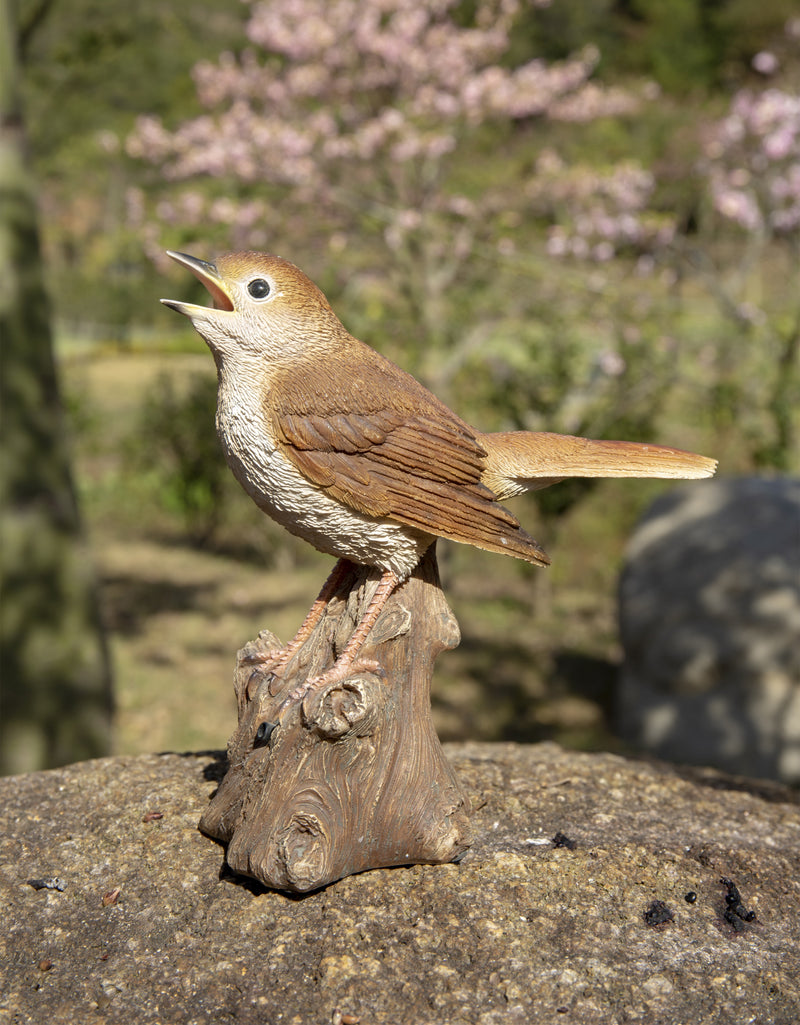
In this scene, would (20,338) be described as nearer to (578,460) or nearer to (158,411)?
(578,460)

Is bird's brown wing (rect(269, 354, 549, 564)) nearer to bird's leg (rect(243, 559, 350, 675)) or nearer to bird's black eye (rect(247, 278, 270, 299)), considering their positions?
bird's black eye (rect(247, 278, 270, 299))

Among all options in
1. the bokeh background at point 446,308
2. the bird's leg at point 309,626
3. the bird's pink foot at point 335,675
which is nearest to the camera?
the bird's pink foot at point 335,675

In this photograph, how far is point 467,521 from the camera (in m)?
2.83

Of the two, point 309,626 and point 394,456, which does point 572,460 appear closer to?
point 394,456

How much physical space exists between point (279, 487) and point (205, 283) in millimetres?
614

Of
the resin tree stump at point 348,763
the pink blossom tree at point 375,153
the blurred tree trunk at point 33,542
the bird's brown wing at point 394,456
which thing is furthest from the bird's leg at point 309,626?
the pink blossom tree at point 375,153

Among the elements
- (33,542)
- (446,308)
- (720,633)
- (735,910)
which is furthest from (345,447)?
(446,308)

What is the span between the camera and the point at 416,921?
9.10ft

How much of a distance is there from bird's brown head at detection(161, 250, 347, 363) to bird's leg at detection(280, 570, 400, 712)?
2.50ft

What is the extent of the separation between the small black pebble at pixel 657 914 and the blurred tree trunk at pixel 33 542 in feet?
12.1

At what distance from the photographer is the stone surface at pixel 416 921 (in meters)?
2.47

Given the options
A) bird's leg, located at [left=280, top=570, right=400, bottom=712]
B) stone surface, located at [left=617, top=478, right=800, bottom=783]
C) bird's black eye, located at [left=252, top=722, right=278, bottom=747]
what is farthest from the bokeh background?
bird's leg, located at [left=280, top=570, right=400, bottom=712]

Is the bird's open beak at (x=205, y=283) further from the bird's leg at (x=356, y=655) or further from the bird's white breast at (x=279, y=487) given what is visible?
the bird's leg at (x=356, y=655)

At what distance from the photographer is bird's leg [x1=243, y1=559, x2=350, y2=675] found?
130 inches
